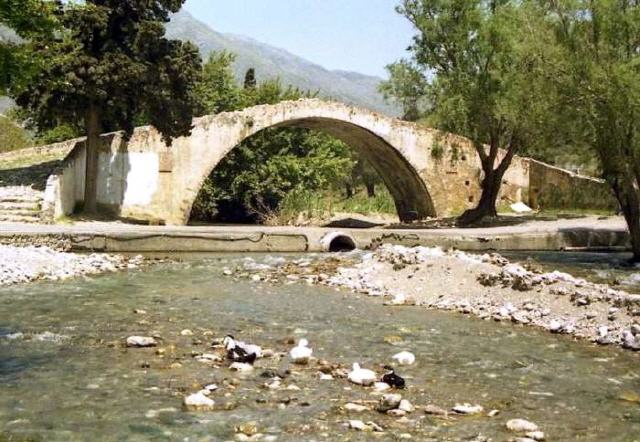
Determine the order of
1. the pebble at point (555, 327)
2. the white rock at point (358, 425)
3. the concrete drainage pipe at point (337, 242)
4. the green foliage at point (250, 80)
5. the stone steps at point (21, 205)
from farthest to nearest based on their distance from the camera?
1. the green foliage at point (250, 80)
2. the concrete drainage pipe at point (337, 242)
3. the stone steps at point (21, 205)
4. the pebble at point (555, 327)
5. the white rock at point (358, 425)

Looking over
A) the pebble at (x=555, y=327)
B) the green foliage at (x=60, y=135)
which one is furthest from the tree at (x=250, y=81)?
the pebble at (x=555, y=327)

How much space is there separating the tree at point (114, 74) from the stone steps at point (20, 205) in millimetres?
1886

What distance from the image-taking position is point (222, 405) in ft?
19.5

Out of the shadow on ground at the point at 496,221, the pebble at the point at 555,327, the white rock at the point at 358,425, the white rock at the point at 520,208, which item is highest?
the white rock at the point at 520,208

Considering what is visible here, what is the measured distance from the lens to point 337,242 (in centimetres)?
2131

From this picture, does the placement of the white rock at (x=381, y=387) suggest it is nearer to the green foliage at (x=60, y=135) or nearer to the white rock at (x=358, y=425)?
the white rock at (x=358, y=425)

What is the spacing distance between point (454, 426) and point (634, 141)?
12774 millimetres

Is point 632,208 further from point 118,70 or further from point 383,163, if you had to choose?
point 383,163

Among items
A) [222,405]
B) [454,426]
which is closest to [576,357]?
[454,426]

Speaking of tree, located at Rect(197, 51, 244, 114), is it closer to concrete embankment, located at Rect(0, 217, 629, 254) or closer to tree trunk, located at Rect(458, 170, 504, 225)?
tree trunk, located at Rect(458, 170, 504, 225)

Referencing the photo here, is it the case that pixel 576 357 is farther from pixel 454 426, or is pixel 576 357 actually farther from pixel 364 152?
pixel 364 152

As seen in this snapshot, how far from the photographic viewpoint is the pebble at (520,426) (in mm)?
5547

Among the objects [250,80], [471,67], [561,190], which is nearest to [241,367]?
[471,67]

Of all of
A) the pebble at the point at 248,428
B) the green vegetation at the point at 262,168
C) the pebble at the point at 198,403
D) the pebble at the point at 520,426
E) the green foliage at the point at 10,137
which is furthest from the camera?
the green foliage at the point at 10,137
